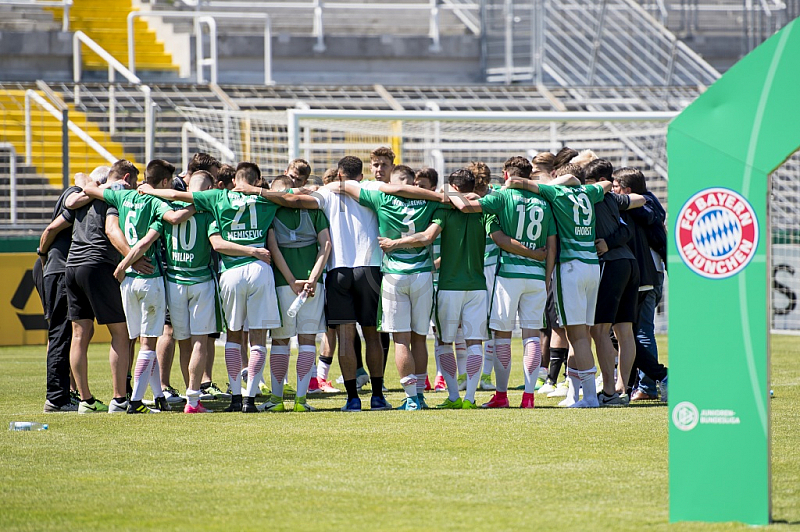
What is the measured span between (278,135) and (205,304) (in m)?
8.96

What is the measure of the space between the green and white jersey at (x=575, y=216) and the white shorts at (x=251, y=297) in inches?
92.6

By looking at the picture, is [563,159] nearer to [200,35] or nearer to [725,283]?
[725,283]

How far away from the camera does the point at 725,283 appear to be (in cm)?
495

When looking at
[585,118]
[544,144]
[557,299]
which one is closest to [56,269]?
[557,299]

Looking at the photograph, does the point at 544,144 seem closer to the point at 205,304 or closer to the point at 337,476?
the point at 205,304

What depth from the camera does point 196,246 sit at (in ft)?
30.6

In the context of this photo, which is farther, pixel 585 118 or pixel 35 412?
pixel 585 118

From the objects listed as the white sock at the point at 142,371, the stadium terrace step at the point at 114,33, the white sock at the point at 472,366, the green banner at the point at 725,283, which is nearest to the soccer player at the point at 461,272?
the white sock at the point at 472,366

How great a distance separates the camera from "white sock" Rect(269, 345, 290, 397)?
9.49m

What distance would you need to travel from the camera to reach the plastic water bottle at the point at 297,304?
361 inches

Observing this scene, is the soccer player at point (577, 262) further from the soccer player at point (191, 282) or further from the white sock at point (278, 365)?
the soccer player at point (191, 282)

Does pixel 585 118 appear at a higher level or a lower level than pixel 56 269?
higher

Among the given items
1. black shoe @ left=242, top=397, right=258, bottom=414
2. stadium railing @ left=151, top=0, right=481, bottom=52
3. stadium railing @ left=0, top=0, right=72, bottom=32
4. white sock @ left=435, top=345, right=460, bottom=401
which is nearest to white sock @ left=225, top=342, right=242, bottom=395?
black shoe @ left=242, top=397, right=258, bottom=414

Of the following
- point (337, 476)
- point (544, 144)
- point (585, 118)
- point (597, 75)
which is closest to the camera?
point (337, 476)
